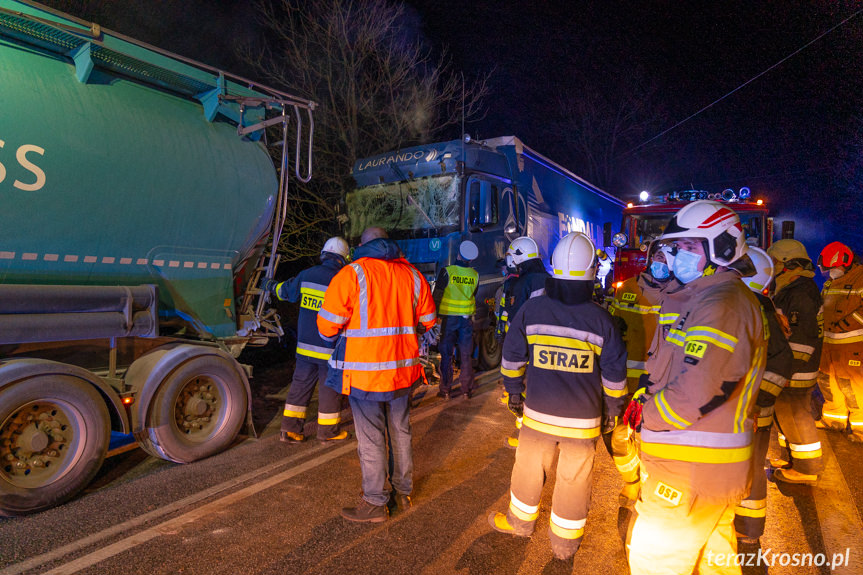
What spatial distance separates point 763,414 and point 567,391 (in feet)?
5.44

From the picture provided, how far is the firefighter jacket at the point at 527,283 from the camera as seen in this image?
5055 mm

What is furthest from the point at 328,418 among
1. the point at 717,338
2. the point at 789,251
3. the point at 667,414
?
the point at 789,251

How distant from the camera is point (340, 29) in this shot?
36.9ft

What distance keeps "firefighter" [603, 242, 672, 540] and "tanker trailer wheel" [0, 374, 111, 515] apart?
12.3 feet

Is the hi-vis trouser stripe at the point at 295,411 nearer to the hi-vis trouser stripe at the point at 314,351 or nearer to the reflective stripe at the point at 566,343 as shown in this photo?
the hi-vis trouser stripe at the point at 314,351

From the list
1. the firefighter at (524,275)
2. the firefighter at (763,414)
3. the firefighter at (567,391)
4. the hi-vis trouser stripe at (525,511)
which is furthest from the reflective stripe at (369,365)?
the firefighter at (763,414)

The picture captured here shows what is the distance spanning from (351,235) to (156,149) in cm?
443

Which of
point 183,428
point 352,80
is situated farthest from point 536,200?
point 183,428

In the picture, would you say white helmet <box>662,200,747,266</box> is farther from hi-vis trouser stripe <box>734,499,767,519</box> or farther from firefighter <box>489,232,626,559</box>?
hi-vis trouser stripe <box>734,499,767,519</box>

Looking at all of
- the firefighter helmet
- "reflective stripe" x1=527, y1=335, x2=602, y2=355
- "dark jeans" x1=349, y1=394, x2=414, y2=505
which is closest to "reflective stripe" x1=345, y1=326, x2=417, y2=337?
"dark jeans" x1=349, y1=394, x2=414, y2=505

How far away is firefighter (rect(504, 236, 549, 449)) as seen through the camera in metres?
5.06

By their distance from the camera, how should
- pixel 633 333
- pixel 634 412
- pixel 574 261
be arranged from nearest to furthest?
pixel 634 412 < pixel 574 261 < pixel 633 333

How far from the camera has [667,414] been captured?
6.81ft

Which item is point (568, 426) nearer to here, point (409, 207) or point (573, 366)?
point (573, 366)
